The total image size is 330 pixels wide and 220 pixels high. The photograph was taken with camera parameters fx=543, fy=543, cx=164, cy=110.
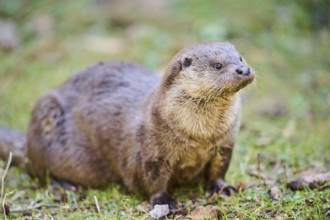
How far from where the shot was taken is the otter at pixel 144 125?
4418mm

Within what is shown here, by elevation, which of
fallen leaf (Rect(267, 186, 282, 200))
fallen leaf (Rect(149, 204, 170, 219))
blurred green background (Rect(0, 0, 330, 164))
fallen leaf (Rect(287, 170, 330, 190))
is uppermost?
Result: blurred green background (Rect(0, 0, 330, 164))

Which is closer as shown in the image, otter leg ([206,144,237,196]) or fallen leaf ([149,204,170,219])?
fallen leaf ([149,204,170,219])

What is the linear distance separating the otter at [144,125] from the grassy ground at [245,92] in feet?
0.75

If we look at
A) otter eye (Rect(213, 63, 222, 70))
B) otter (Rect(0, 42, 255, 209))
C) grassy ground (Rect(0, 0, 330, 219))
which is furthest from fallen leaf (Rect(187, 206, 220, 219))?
otter eye (Rect(213, 63, 222, 70))

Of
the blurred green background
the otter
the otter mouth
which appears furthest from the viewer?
the blurred green background

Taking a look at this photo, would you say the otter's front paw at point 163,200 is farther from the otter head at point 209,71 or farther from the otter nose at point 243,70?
the otter nose at point 243,70

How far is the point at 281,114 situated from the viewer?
745 cm

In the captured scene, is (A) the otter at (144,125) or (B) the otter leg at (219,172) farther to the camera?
(B) the otter leg at (219,172)

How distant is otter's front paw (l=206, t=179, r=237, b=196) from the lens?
4.73 meters

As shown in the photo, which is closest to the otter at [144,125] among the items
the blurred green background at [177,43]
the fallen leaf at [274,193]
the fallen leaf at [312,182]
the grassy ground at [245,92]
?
the grassy ground at [245,92]

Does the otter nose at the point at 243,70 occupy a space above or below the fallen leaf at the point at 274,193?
above

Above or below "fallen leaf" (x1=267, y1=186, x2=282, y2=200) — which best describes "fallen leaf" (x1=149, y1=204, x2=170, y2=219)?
below

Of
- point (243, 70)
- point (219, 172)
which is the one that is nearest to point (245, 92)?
point (219, 172)

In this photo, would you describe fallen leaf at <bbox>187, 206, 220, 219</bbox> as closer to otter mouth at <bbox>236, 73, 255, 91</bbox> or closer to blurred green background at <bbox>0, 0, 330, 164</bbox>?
otter mouth at <bbox>236, 73, 255, 91</bbox>
